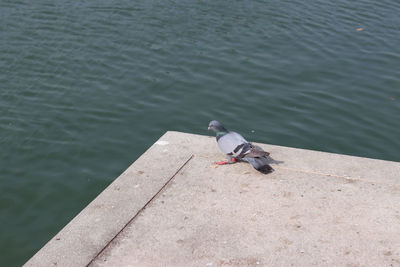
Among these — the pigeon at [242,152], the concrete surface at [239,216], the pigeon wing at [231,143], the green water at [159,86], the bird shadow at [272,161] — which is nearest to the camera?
the concrete surface at [239,216]

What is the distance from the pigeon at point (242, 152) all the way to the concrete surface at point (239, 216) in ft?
0.36

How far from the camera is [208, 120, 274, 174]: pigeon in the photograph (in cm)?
611

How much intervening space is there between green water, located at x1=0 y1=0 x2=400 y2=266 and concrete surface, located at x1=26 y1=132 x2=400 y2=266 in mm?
1448

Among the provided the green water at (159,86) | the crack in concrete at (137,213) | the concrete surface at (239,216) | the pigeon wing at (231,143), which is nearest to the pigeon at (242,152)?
the pigeon wing at (231,143)

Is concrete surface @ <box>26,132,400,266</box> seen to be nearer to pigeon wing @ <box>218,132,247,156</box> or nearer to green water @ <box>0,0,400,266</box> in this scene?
pigeon wing @ <box>218,132,247,156</box>

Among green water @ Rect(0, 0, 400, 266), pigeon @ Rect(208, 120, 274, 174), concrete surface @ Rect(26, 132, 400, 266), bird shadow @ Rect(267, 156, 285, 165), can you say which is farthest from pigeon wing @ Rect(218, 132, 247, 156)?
green water @ Rect(0, 0, 400, 266)

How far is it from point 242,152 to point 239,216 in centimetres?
106

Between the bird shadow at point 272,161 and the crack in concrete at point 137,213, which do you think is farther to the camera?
the bird shadow at point 272,161

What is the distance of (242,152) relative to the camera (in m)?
6.20

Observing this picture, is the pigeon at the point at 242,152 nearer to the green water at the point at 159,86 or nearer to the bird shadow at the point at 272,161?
the bird shadow at the point at 272,161

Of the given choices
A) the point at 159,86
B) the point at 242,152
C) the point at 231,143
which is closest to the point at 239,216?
the point at 242,152

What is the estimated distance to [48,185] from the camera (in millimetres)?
7477

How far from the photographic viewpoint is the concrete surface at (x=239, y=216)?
4801 mm

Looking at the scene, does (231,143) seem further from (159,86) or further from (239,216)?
(159,86)
